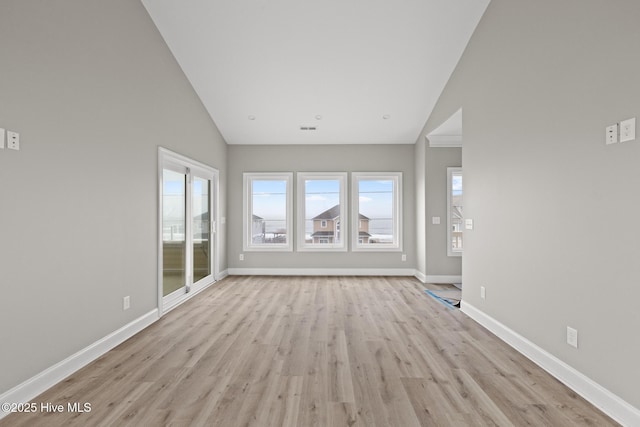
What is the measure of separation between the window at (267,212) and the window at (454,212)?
3.10m

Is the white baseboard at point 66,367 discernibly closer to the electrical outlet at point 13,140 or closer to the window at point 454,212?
the electrical outlet at point 13,140

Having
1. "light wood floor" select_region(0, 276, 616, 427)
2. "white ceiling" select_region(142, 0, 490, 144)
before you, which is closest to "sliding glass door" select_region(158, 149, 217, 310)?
"light wood floor" select_region(0, 276, 616, 427)

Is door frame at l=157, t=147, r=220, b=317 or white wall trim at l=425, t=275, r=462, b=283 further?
white wall trim at l=425, t=275, r=462, b=283

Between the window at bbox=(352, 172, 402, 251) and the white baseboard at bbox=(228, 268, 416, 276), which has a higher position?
the window at bbox=(352, 172, 402, 251)

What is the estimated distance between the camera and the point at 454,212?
5703mm

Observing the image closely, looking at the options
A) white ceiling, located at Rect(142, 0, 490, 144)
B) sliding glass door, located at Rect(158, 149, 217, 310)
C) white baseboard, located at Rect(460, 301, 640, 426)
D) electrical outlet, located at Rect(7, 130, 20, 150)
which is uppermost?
white ceiling, located at Rect(142, 0, 490, 144)

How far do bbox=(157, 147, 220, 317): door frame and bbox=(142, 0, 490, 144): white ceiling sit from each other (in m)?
1.10

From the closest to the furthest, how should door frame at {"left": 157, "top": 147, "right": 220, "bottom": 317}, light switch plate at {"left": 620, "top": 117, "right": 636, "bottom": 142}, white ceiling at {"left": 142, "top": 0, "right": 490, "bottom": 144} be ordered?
light switch plate at {"left": 620, "top": 117, "right": 636, "bottom": 142} → white ceiling at {"left": 142, "top": 0, "right": 490, "bottom": 144} → door frame at {"left": 157, "top": 147, "right": 220, "bottom": 317}

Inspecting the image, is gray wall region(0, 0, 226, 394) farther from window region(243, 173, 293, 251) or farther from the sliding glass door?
window region(243, 173, 293, 251)

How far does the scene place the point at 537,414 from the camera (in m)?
1.94

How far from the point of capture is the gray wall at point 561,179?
1.91 metres

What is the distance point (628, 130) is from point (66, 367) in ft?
13.7

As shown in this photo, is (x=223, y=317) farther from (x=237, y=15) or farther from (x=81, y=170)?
(x=237, y=15)

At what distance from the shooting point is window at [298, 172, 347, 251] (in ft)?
20.9
